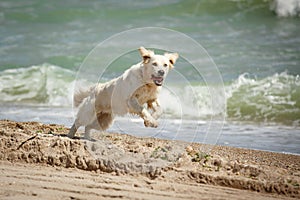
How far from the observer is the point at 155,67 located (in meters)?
5.96

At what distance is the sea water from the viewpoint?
30.1 ft

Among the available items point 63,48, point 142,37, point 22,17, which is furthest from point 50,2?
point 142,37

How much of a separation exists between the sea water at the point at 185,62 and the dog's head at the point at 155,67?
5.68ft

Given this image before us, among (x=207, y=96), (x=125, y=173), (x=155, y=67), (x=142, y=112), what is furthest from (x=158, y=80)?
(x=207, y=96)

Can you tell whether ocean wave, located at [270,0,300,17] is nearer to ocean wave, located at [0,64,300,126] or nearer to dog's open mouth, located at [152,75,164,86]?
ocean wave, located at [0,64,300,126]

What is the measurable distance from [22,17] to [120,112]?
16.8 meters

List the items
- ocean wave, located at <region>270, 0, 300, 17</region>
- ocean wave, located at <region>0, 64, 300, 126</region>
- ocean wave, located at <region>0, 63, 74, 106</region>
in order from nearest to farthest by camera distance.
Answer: ocean wave, located at <region>0, 64, 300, 126</region>
ocean wave, located at <region>0, 63, 74, 106</region>
ocean wave, located at <region>270, 0, 300, 17</region>

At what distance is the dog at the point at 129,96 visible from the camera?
6059 mm

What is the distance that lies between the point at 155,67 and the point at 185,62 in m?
7.73

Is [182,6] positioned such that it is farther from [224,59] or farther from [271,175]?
[271,175]

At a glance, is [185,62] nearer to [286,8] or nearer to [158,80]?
[286,8]

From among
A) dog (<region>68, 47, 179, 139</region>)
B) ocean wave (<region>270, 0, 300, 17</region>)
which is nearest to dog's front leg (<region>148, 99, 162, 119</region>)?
dog (<region>68, 47, 179, 139</region>)

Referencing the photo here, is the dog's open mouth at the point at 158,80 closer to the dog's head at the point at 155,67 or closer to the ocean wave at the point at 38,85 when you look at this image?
the dog's head at the point at 155,67

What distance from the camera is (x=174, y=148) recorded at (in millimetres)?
5934
